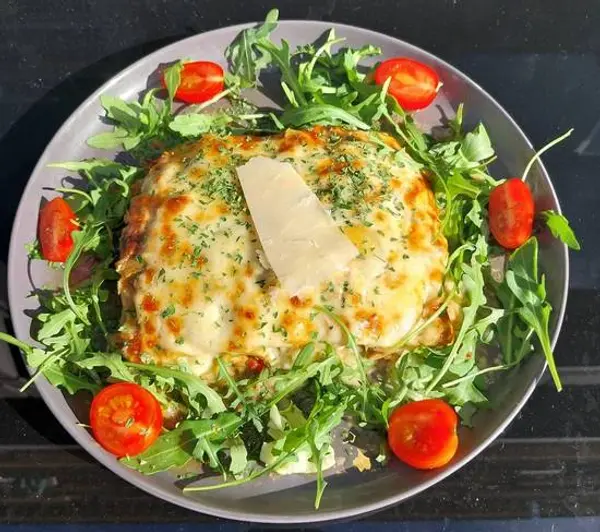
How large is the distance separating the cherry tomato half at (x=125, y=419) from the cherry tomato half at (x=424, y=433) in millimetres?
966

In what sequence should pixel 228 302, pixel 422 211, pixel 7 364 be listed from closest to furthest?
1. pixel 228 302
2. pixel 422 211
3. pixel 7 364

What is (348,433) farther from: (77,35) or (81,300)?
(77,35)

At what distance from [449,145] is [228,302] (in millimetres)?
1298

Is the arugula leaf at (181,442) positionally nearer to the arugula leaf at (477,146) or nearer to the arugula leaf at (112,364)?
the arugula leaf at (112,364)

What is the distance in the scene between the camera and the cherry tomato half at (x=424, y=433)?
2711 millimetres

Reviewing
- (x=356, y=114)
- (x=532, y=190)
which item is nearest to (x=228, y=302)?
(x=356, y=114)

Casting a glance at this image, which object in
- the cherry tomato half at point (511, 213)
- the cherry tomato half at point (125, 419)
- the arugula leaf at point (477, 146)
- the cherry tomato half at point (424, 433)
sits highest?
the arugula leaf at point (477, 146)

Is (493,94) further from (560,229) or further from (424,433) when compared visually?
(424,433)

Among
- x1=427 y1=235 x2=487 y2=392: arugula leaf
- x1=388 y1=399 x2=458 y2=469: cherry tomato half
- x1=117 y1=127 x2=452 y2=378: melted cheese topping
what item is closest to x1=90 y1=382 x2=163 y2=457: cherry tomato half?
x1=117 y1=127 x2=452 y2=378: melted cheese topping

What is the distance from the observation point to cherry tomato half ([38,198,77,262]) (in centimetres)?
294

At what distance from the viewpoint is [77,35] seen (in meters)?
3.78

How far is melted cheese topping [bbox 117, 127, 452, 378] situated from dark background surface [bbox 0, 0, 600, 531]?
2.54 ft

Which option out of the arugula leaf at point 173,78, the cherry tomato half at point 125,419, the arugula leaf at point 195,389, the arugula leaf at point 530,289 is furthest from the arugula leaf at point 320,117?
the cherry tomato half at point 125,419

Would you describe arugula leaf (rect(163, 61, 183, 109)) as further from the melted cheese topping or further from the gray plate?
the melted cheese topping
